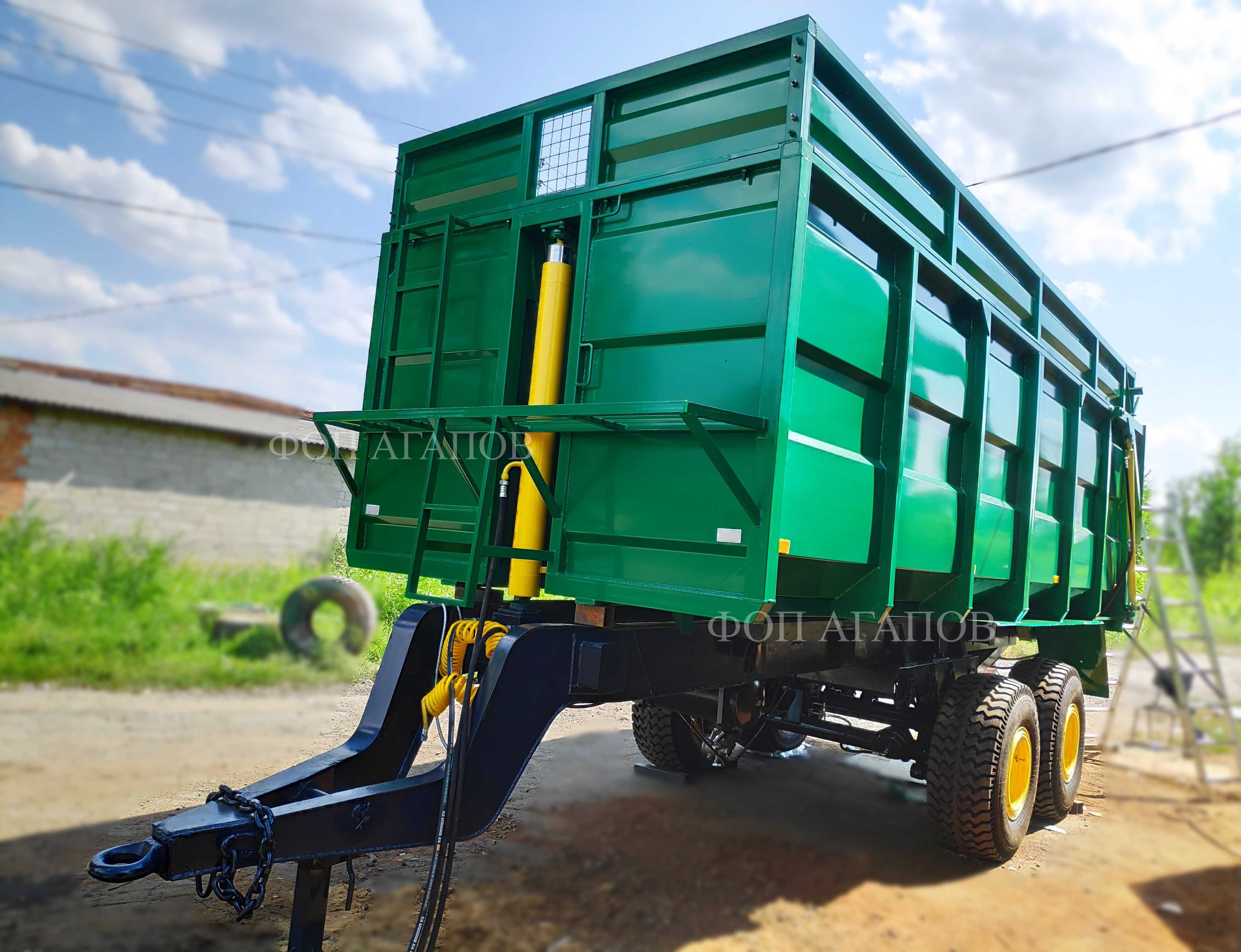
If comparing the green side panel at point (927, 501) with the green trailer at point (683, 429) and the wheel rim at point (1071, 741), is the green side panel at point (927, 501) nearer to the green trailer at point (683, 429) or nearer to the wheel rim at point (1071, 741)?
the green trailer at point (683, 429)

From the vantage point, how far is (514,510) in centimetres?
307

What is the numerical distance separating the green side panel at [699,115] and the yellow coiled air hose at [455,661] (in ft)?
5.70

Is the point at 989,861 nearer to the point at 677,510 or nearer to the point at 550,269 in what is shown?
the point at 677,510

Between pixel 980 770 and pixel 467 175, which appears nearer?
pixel 467 175

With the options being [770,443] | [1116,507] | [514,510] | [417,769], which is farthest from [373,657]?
[1116,507]

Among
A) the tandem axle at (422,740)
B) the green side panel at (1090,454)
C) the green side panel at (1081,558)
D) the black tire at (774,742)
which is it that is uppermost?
the green side panel at (1090,454)

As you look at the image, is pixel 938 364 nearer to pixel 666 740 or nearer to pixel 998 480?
pixel 998 480

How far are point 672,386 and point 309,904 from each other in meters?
1.93

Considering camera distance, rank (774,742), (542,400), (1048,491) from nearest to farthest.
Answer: (542,400) → (1048,491) → (774,742)

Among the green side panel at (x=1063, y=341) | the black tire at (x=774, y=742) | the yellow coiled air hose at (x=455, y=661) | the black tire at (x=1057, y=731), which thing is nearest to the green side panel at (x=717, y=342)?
the yellow coiled air hose at (x=455, y=661)

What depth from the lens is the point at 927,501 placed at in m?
3.43

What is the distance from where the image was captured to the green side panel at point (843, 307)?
275cm

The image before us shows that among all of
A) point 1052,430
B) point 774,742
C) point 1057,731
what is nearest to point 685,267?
point 1052,430

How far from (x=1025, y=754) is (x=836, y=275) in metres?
3.02
